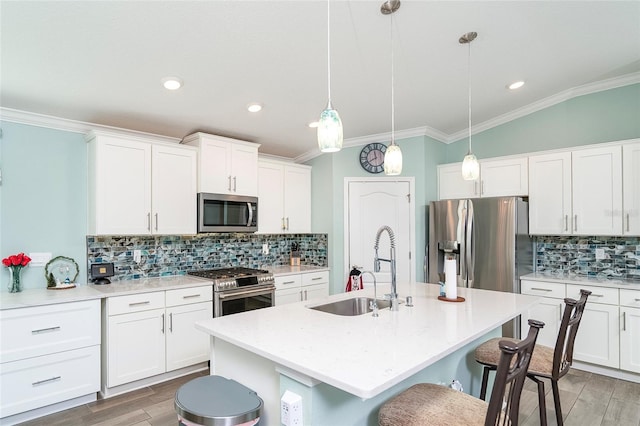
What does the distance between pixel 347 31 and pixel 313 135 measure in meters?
1.98

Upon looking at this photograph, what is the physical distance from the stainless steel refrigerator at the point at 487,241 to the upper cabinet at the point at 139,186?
8.91ft

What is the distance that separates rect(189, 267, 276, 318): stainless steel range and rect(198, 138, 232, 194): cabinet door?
897mm

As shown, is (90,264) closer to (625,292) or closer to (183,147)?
(183,147)

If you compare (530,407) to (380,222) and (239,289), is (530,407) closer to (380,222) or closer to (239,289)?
(380,222)

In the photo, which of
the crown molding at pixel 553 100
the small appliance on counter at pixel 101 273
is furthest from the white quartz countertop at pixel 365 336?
the crown molding at pixel 553 100

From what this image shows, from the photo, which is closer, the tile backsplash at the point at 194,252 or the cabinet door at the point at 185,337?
the cabinet door at the point at 185,337

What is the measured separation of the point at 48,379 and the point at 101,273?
95 cm

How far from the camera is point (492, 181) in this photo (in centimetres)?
405

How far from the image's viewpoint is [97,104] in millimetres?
2949

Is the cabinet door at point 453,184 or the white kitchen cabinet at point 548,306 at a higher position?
the cabinet door at point 453,184

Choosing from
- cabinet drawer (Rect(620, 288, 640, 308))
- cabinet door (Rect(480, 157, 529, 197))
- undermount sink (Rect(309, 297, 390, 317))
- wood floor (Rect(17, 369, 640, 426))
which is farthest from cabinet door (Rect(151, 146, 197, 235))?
cabinet drawer (Rect(620, 288, 640, 308))

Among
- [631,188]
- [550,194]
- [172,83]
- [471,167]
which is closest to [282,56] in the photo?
[172,83]

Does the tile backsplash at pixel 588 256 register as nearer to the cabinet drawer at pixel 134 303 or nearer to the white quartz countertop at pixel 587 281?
the white quartz countertop at pixel 587 281

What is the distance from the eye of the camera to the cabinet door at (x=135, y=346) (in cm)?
285
